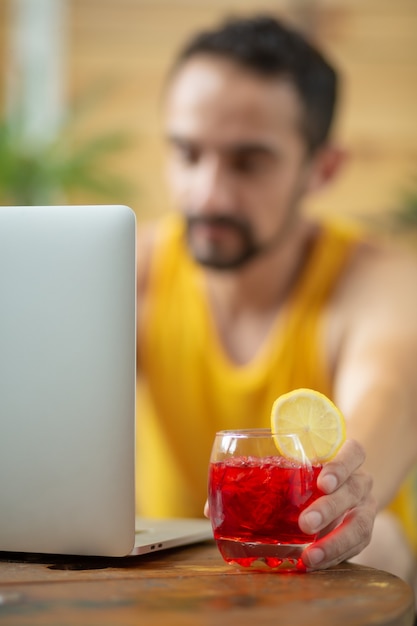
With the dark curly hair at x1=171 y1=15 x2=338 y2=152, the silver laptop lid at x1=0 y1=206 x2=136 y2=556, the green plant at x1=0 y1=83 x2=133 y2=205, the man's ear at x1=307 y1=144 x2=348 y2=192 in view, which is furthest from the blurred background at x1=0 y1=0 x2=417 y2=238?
the silver laptop lid at x1=0 y1=206 x2=136 y2=556

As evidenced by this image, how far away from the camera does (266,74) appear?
7.80 ft

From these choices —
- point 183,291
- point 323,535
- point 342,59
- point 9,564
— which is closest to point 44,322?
point 9,564

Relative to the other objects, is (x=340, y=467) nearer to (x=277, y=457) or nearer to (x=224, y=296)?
(x=277, y=457)

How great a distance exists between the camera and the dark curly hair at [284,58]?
2.38 m

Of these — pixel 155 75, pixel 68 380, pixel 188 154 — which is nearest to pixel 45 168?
pixel 188 154

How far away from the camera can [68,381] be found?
91 cm

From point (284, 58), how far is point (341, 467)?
5.60 ft

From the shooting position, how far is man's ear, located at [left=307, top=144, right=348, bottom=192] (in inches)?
105

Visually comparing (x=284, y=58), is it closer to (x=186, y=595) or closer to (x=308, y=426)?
(x=308, y=426)

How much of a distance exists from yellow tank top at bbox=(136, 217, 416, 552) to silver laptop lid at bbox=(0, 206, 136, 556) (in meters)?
1.41

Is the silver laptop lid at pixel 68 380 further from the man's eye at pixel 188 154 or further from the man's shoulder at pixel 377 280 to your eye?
the man's eye at pixel 188 154

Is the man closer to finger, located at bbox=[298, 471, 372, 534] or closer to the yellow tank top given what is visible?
the yellow tank top

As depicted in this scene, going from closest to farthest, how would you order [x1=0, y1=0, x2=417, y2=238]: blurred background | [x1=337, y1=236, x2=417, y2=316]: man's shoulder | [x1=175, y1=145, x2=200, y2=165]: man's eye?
[x1=337, y1=236, x2=417, y2=316]: man's shoulder → [x1=175, y1=145, x2=200, y2=165]: man's eye → [x1=0, y1=0, x2=417, y2=238]: blurred background

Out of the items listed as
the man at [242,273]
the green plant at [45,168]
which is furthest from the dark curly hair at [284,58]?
the green plant at [45,168]
